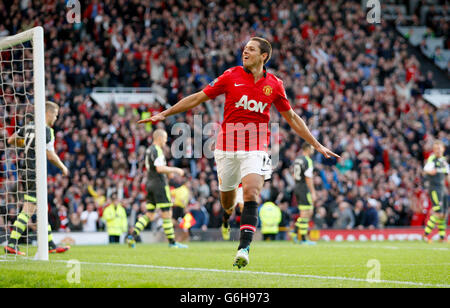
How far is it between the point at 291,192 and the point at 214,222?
9.34 feet

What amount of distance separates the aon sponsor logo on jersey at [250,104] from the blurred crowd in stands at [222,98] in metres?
11.1

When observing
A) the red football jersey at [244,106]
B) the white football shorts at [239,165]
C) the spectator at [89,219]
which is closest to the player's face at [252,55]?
the red football jersey at [244,106]

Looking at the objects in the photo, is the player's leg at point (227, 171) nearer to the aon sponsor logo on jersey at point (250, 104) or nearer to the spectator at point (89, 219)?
the aon sponsor logo on jersey at point (250, 104)

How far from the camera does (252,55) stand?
25.3 ft

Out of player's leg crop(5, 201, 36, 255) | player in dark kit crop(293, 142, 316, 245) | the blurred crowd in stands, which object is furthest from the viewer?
the blurred crowd in stands

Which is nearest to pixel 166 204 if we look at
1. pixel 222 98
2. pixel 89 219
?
pixel 89 219

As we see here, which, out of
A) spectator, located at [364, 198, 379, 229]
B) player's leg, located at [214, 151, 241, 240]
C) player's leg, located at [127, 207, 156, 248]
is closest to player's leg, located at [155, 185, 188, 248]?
player's leg, located at [127, 207, 156, 248]

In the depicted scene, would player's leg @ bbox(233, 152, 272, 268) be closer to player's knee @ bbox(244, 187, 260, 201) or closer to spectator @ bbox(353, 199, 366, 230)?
player's knee @ bbox(244, 187, 260, 201)

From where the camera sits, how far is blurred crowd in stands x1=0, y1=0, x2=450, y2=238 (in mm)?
20766

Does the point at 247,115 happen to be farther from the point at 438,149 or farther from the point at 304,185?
the point at 438,149

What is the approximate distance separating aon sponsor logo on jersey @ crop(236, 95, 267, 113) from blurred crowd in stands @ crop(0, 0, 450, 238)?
1106 cm

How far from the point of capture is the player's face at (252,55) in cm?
772

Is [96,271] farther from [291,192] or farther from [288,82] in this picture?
[288,82]
